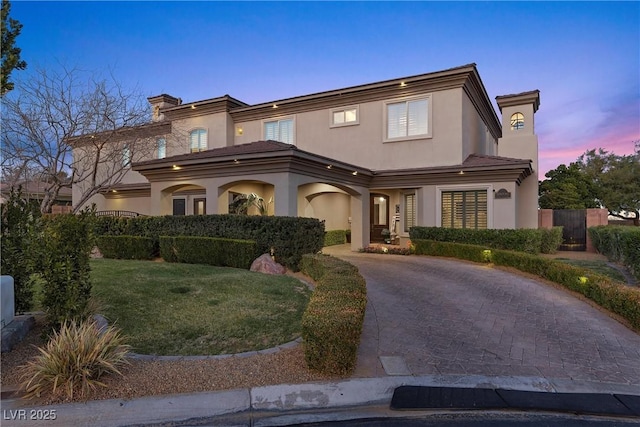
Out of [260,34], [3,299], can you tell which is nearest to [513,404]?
[3,299]

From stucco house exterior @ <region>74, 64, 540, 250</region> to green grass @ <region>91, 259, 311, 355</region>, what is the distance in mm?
4397

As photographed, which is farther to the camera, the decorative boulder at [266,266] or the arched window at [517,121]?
the arched window at [517,121]

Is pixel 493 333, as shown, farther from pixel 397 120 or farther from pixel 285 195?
pixel 397 120

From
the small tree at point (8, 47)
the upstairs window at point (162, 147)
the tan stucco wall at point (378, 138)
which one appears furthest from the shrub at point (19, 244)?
the upstairs window at point (162, 147)

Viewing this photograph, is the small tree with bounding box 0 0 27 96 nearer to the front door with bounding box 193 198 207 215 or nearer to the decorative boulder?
the decorative boulder

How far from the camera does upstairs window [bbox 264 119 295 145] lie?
730 inches

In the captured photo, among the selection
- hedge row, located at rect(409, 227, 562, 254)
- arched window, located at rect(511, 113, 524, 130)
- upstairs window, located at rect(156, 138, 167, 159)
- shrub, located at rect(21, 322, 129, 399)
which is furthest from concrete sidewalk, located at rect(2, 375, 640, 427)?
upstairs window, located at rect(156, 138, 167, 159)

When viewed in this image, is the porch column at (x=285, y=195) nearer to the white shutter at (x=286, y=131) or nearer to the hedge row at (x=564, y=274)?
the hedge row at (x=564, y=274)

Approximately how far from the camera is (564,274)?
8750mm

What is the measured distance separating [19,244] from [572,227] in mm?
22927

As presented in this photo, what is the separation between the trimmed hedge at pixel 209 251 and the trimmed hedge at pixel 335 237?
25.9 ft

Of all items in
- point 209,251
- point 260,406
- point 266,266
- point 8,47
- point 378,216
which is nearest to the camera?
point 260,406

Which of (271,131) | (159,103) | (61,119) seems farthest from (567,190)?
(61,119)

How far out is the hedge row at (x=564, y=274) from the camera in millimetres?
6361
